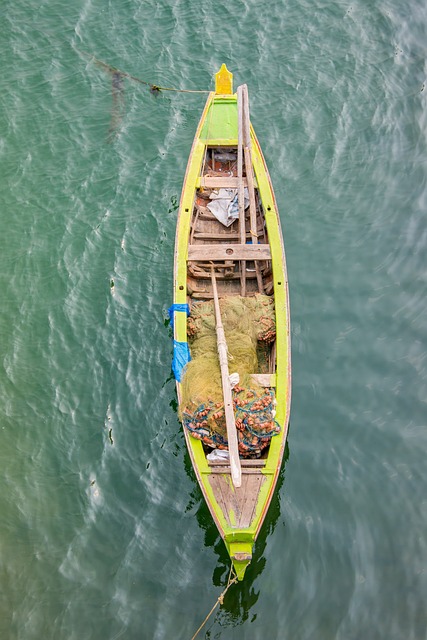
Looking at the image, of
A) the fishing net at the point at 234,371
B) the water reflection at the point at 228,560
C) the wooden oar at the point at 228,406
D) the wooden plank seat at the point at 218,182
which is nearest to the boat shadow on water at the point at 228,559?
the water reflection at the point at 228,560

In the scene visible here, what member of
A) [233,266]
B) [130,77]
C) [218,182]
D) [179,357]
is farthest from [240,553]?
[130,77]

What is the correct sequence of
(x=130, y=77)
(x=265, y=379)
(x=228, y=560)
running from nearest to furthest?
(x=228, y=560)
(x=265, y=379)
(x=130, y=77)

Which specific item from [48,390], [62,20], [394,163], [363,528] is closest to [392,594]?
[363,528]

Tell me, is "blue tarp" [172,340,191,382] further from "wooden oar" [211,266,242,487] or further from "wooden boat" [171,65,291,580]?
"wooden oar" [211,266,242,487]

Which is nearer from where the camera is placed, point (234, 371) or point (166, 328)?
point (234, 371)

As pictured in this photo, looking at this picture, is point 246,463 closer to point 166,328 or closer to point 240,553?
point 240,553

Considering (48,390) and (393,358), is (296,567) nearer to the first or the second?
(393,358)
